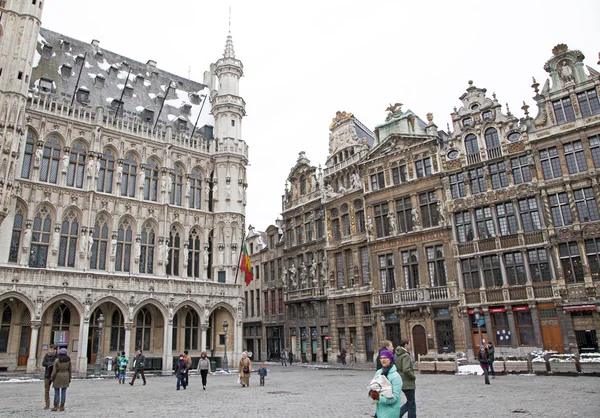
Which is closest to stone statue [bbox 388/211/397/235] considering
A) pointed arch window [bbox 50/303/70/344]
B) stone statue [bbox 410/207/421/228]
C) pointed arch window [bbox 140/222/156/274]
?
stone statue [bbox 410/207/421/228]

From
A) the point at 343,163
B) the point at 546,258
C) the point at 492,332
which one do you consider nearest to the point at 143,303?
the point at 343,163

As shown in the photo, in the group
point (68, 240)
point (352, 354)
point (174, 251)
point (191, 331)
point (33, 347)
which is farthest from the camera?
point (352, 354)

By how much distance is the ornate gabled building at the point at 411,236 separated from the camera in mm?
32406

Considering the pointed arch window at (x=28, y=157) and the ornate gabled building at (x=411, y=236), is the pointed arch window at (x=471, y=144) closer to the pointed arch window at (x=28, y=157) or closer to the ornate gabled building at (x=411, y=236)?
the ornate gabled building at (x=411, y=236)

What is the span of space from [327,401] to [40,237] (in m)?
24.2

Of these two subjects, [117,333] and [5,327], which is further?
[117,333]

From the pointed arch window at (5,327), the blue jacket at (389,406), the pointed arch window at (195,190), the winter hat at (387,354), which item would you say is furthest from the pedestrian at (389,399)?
the pointed arch window at (195,190)

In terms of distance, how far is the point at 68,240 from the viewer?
30719mm

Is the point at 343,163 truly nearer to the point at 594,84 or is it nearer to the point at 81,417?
the point at 594,84

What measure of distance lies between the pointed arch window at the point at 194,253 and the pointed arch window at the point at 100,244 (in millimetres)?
6428

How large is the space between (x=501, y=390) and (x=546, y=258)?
645 inches

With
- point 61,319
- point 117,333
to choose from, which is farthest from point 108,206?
point 117,333

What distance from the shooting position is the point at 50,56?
119 ft

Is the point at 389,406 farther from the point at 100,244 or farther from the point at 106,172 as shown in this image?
the point at 106,172
